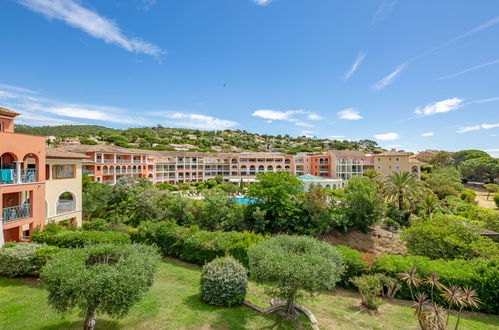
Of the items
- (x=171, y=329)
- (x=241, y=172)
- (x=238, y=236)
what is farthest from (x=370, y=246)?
(x=241, y=172)

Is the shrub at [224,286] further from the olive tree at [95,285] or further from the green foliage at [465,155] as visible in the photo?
the green foliage at [465,155]

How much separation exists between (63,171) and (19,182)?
20.9ft

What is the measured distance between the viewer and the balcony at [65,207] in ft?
70.0

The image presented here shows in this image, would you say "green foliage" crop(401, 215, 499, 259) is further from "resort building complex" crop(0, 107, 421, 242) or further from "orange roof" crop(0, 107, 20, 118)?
"orange roof" crop(0, 107, 20, 118)

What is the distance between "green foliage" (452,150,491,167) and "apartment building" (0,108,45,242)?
359ft

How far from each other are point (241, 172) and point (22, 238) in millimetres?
61097

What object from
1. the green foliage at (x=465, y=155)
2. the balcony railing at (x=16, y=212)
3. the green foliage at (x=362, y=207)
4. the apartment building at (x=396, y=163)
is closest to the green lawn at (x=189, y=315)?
the balcony railing at (x=16, y=212)

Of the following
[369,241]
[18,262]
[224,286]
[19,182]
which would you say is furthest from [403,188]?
[19,182]

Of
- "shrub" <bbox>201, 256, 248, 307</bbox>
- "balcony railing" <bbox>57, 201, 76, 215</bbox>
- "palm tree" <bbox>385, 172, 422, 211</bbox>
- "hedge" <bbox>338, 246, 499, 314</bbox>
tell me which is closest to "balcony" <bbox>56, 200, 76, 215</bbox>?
"balcony railing" <bbox>57, 201, 76, 215</bbox>

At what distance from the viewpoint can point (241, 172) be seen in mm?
76312

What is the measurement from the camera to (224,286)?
10.4m

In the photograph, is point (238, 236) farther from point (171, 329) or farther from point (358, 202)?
point (358, 202)

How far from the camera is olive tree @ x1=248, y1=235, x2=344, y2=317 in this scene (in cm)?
806

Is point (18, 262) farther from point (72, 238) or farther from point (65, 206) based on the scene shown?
point (65, 206)
